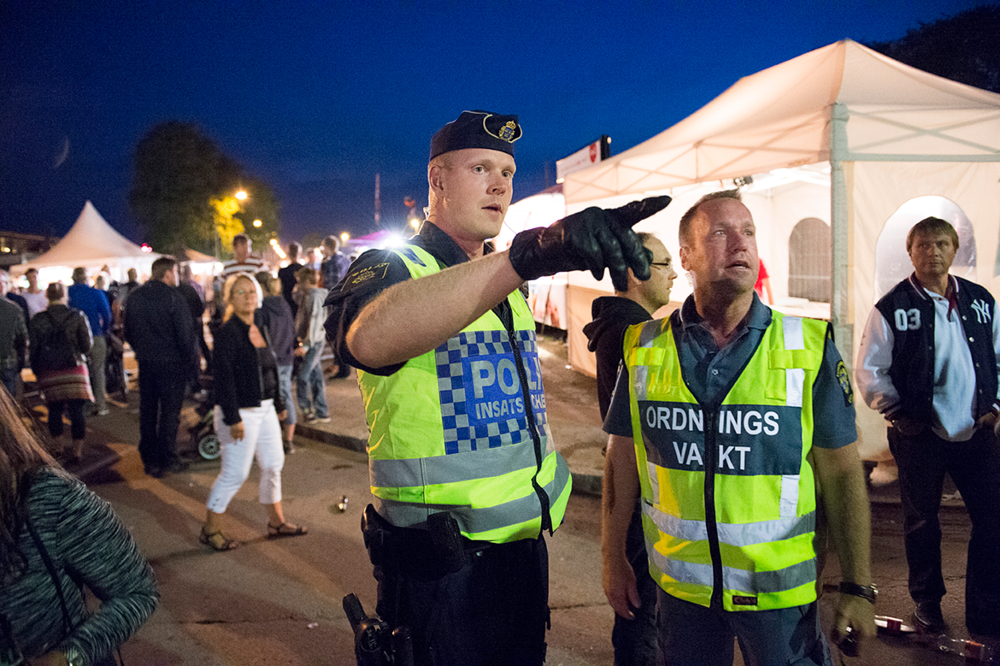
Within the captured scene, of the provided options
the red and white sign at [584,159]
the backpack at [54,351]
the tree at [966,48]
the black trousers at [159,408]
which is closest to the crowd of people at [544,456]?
the black trousers at [159,408]

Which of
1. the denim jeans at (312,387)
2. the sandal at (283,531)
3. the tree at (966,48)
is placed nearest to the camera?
the sandal at (283,531)

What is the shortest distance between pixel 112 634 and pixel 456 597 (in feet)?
2.70

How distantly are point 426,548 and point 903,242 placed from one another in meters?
6.16

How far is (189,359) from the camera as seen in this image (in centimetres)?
616

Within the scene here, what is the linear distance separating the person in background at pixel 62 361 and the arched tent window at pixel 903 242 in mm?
8344

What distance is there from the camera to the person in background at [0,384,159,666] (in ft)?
4.21

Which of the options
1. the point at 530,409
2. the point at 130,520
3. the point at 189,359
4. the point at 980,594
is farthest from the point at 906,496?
the point at 189,359

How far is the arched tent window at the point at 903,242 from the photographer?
17.9 feet

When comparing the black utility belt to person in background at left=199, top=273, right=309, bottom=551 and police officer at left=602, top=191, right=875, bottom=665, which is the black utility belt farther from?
person in background at left=199, top=273, right=309, bottom=551

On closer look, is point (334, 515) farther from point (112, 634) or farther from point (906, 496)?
point (906, 496)

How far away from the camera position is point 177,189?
3781 cm

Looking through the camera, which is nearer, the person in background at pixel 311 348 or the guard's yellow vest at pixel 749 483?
the guard's yellow vest at pixel 749 483

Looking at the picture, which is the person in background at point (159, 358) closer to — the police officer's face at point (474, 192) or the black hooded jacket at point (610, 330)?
the black hooded jacket at point (610, 330)

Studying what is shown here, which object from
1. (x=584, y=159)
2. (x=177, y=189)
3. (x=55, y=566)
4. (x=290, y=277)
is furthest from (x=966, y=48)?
(x=177, y=189)
